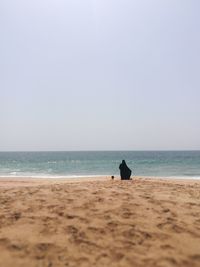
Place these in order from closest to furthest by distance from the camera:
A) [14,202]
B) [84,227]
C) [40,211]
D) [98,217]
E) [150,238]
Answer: [150,238] → [84,227] → [98,217] → [40,211] → [14,202]

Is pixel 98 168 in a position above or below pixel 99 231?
below

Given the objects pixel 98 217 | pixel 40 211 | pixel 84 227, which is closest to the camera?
pixel 84 227

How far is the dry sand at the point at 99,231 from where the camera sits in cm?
548

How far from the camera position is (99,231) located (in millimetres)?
6484

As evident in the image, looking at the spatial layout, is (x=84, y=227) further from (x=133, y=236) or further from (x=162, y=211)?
(x=162, y=211)

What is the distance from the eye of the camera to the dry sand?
548 centimetres

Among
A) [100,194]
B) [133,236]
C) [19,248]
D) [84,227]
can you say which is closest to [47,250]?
[19,248]

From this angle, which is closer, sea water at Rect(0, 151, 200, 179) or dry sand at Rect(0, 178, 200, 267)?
dry sand at Rect(0, 178, 200, 267)

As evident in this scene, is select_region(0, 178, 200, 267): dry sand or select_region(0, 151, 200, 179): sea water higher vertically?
select_region(0, 178, 200, 267): dry sand

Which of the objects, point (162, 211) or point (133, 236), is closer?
point (133, 236)

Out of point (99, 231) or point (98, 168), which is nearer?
point (99, 231)

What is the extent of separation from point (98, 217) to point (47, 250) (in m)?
1.78

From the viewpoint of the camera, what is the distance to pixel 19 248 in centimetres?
582

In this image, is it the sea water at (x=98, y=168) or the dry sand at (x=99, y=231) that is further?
the sea water at (x=98, y=168)
